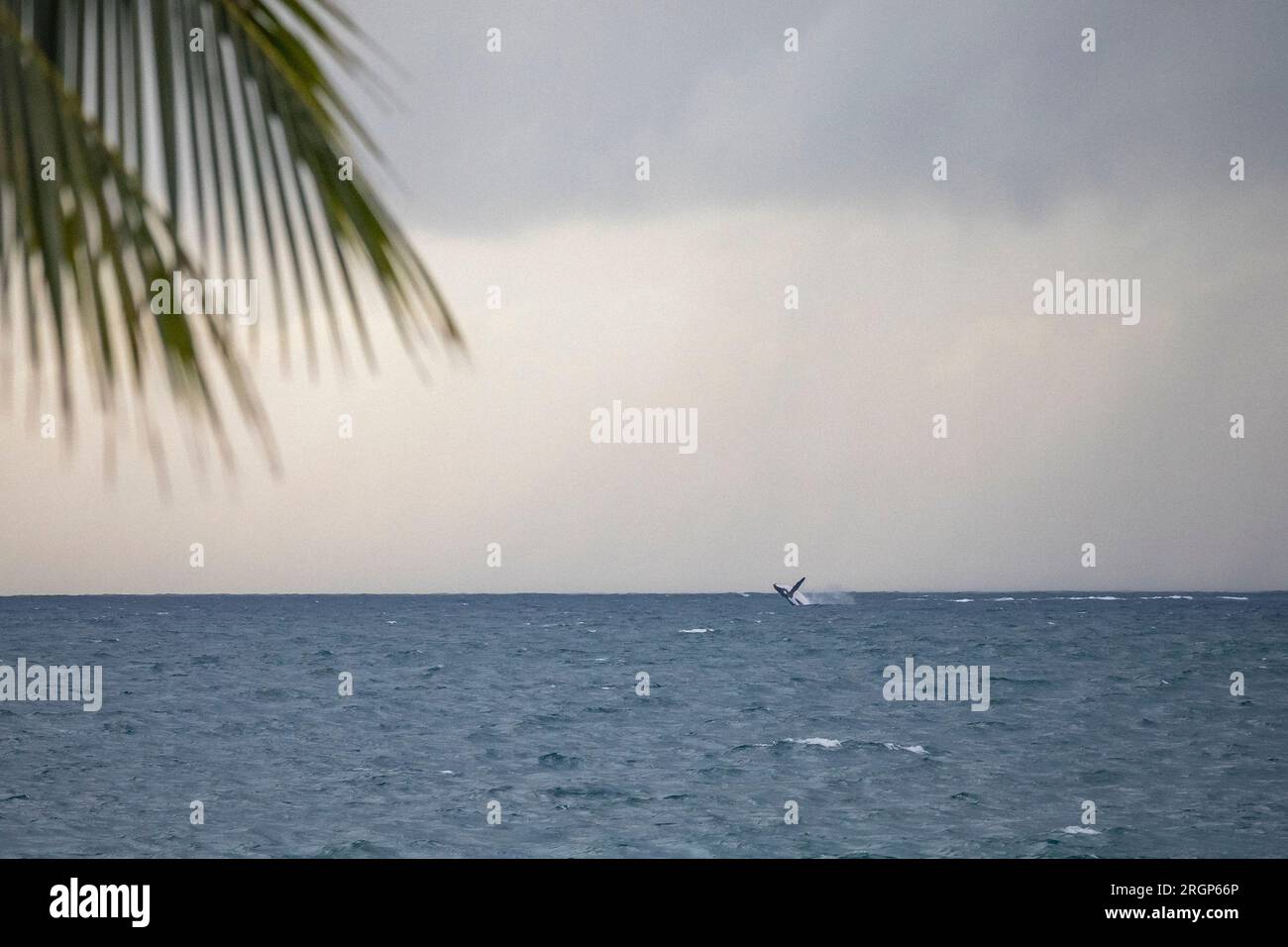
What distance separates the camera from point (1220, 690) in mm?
52375

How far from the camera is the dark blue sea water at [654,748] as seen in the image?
24.6m

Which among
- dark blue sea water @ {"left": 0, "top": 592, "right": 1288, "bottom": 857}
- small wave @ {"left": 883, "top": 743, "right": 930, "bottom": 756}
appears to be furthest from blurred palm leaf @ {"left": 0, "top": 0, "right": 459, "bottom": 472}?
small wave @ {"left": 883, "top": 743, "right": 930, "bottom": 756}

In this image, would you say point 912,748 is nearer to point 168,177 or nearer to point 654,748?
point 654,748

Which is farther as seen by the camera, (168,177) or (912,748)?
(912,748)

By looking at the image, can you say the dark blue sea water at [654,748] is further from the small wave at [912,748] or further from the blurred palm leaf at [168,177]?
the blurred palm leaf at [168,177]

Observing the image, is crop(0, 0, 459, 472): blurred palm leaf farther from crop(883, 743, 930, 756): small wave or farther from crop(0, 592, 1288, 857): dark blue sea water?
crop(883, 743, 930, 756): small wave

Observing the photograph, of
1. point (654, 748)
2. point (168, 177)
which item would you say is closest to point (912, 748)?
point (654, 748)

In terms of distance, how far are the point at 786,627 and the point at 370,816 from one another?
214 ft

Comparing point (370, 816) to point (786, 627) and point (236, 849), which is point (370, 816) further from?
point (786, 627)

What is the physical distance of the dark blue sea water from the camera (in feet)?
80.8

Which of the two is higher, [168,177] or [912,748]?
[168,177]

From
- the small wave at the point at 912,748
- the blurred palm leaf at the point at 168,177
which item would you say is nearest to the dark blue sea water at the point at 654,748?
the small wave at the point at 912,748

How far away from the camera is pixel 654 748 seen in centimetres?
3716
